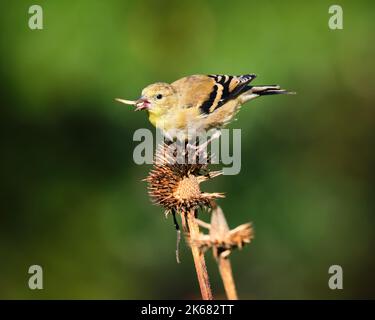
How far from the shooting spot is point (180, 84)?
15.7ft

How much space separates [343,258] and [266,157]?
123 centimetres

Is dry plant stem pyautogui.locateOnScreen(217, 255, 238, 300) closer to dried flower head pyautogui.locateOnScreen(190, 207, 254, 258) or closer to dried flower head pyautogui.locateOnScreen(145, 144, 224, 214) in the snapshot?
dried flower head pyautogui.locateOnScreen(190, 207, 254, 258)

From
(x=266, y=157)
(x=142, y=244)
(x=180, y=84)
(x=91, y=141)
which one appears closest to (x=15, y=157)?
(x=91, y=141)

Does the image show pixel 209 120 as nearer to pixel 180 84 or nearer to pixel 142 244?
pixel 180 84

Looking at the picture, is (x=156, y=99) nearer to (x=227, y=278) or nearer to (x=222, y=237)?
(x=222, y=237)

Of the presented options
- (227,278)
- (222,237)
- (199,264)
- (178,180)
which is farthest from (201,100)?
(227,278)

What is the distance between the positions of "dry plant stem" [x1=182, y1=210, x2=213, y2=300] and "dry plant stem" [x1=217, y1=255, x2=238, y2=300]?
0.64ft

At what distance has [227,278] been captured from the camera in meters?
1.92

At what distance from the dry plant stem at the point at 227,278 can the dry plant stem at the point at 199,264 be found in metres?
0.20

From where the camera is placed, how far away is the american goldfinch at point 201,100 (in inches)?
176

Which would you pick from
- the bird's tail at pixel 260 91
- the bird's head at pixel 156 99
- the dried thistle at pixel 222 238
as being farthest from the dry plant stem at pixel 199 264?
the bird's tail at pixel 260 91

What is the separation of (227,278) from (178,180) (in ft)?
3.81

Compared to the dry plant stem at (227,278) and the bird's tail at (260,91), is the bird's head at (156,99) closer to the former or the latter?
the bird's tail at (260,91)

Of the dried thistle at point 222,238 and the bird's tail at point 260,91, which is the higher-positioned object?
the bird's tail at point 260,91
